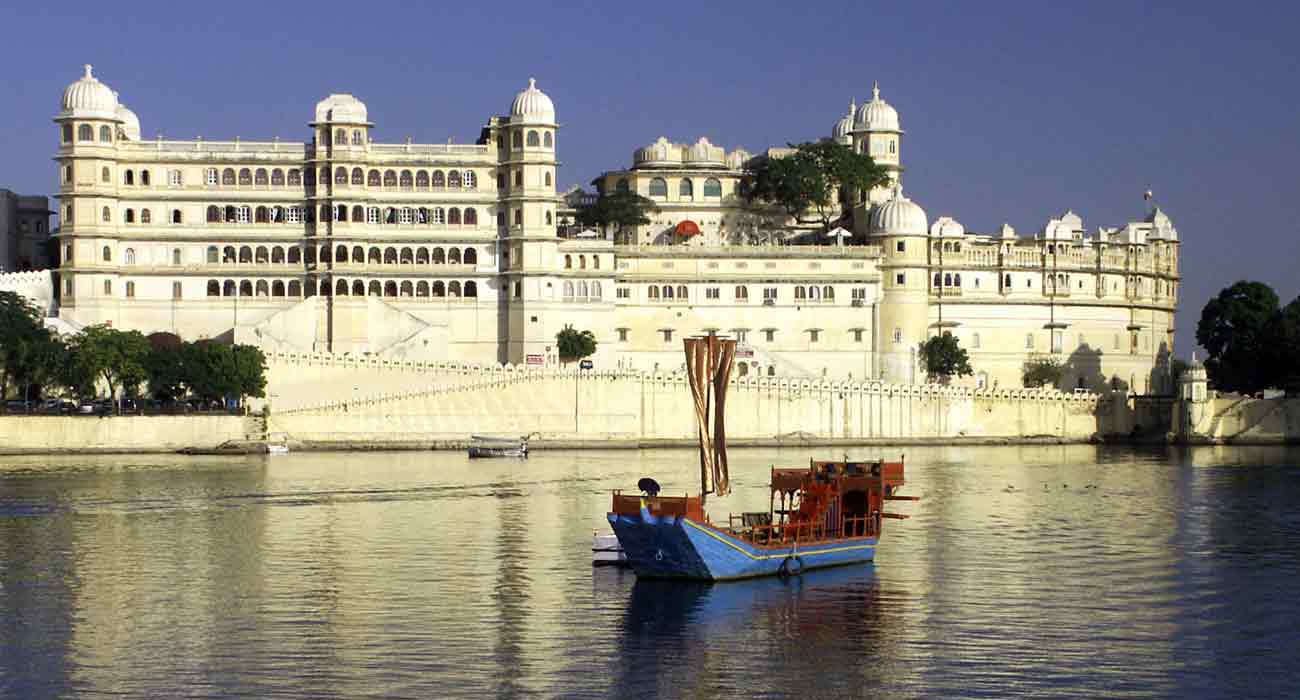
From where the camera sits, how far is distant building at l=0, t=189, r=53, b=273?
112 metres

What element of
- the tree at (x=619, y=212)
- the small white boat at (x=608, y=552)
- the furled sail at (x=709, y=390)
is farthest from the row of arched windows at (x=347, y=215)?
the furled sail at (x=709, y=390)

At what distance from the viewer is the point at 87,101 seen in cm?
10200

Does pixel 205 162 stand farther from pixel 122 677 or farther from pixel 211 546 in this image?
pixel 122 677

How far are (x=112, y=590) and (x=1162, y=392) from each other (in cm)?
9002

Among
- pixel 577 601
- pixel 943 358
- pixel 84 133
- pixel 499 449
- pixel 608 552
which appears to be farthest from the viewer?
pixel 943 358

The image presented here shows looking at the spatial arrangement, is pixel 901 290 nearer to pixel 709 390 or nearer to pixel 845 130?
pixel 845 130

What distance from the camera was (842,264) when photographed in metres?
113

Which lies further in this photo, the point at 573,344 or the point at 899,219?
the point at 899,219

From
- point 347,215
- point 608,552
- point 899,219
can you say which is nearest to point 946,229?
point 899,219

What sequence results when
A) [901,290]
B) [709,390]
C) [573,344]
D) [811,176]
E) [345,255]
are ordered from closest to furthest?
[709,390]
[573,344]
[345,255]
[901,290]
[811,176]

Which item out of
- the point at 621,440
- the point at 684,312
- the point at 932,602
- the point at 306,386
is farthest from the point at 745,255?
the point at 932,602

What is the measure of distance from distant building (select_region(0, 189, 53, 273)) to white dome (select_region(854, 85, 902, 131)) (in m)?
48.3

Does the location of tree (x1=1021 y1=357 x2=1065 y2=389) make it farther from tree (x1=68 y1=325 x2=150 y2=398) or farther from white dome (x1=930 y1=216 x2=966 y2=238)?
tree (x1=68 y1=325 x2=150 y2=398)

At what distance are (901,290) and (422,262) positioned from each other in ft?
89.2
